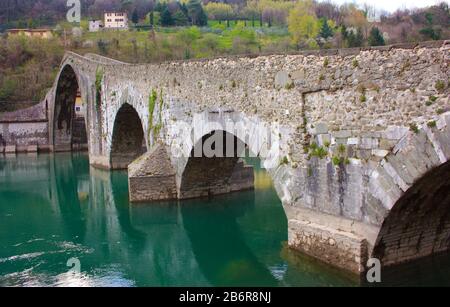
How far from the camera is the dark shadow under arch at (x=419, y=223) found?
27.5ft

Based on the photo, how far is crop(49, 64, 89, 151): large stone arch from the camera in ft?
115

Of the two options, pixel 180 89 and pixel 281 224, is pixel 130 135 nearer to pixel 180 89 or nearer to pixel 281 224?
pixel 180 89

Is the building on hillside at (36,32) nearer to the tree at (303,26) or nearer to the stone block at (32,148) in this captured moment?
the tree at (303,26)

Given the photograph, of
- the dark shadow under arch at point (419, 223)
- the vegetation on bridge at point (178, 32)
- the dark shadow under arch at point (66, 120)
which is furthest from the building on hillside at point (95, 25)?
the dark shadow under arch at point (419, 223)

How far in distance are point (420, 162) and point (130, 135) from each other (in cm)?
1742

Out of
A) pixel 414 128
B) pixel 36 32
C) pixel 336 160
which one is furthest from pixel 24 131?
pixel 36 32

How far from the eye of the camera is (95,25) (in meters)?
74.9

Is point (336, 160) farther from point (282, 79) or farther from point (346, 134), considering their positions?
point (282, 79)

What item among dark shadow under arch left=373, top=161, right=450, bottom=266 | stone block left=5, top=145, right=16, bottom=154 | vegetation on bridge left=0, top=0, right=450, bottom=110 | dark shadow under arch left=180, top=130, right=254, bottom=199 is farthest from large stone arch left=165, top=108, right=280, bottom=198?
stone block left=5, top=145, right=16, bottom=154

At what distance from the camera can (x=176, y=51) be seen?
61531mm

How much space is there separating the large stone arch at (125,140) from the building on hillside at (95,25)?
52.0 meters

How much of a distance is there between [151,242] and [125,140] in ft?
→ 36.8

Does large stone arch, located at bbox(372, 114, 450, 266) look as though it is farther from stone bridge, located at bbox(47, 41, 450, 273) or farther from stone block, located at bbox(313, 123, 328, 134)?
stone block, located at bbox(313, 123, 328, 134)

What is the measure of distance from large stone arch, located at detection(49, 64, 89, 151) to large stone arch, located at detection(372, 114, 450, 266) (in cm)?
2753
